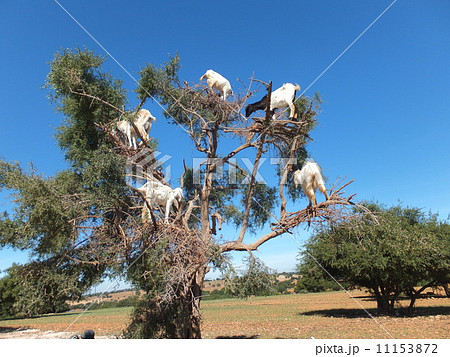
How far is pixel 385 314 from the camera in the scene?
27359 mm

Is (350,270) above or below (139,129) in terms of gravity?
below

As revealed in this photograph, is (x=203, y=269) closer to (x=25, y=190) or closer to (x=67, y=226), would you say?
(x=67, y=226)

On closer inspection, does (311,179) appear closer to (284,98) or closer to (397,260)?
(284,98)

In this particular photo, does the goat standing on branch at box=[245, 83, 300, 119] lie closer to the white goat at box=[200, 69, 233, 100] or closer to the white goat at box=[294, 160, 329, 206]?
the white goat at box=[200, 69, 233, 100]

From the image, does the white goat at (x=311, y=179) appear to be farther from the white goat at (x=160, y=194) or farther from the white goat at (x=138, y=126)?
the white goat at (x=138, y=126)

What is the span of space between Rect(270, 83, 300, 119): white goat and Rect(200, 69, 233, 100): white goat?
5.93 feet

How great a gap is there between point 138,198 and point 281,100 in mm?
5601

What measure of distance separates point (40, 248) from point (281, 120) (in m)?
8.12

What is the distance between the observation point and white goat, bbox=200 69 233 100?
1066 cm


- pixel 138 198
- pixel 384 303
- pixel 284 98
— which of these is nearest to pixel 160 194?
pixel 138 198

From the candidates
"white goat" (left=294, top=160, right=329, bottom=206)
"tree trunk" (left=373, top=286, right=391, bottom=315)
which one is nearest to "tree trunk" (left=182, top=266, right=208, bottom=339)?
"white goat" (left=294, top=160, right=329, bottom=206)

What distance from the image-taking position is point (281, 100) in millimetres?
9555
